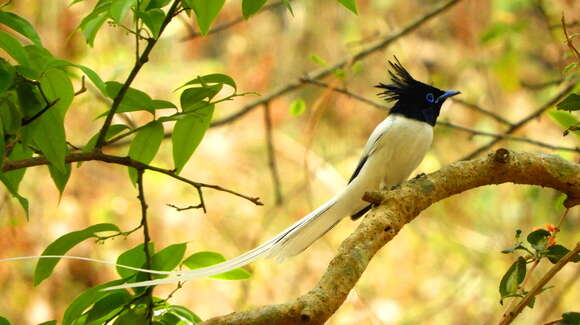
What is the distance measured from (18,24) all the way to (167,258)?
0.49 m

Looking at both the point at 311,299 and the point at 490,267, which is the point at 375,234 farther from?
the point at 490,267

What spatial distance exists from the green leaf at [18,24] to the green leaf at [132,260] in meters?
0.42

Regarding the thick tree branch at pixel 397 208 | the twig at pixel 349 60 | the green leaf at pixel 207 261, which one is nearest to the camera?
the thick tree branch at pixel 397 208

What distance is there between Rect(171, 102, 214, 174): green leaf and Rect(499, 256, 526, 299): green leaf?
0.65 meters

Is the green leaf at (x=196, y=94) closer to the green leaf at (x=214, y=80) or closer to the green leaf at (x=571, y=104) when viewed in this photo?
the green leaf at (x=214, y=80)

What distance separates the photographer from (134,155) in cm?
143

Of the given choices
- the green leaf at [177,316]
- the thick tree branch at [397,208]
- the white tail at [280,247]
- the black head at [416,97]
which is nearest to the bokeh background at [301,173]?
the black head at [416,97]

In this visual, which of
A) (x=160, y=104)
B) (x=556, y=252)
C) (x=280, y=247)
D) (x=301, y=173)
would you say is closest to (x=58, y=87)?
(x=160, y=104)

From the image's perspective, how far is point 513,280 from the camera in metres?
1.38

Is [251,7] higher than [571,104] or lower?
higher

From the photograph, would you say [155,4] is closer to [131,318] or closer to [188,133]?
[188,133]

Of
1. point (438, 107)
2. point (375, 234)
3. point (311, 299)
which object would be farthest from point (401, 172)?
point (311, 299)

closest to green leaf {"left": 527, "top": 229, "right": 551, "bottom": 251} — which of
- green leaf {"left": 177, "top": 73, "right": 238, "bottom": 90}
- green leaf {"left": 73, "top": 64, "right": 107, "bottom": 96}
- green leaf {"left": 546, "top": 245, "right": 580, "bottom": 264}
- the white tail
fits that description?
green leaf {"left": 546, "top": 245, "right": 580, "bottom": 264}

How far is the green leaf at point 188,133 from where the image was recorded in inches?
55.1
